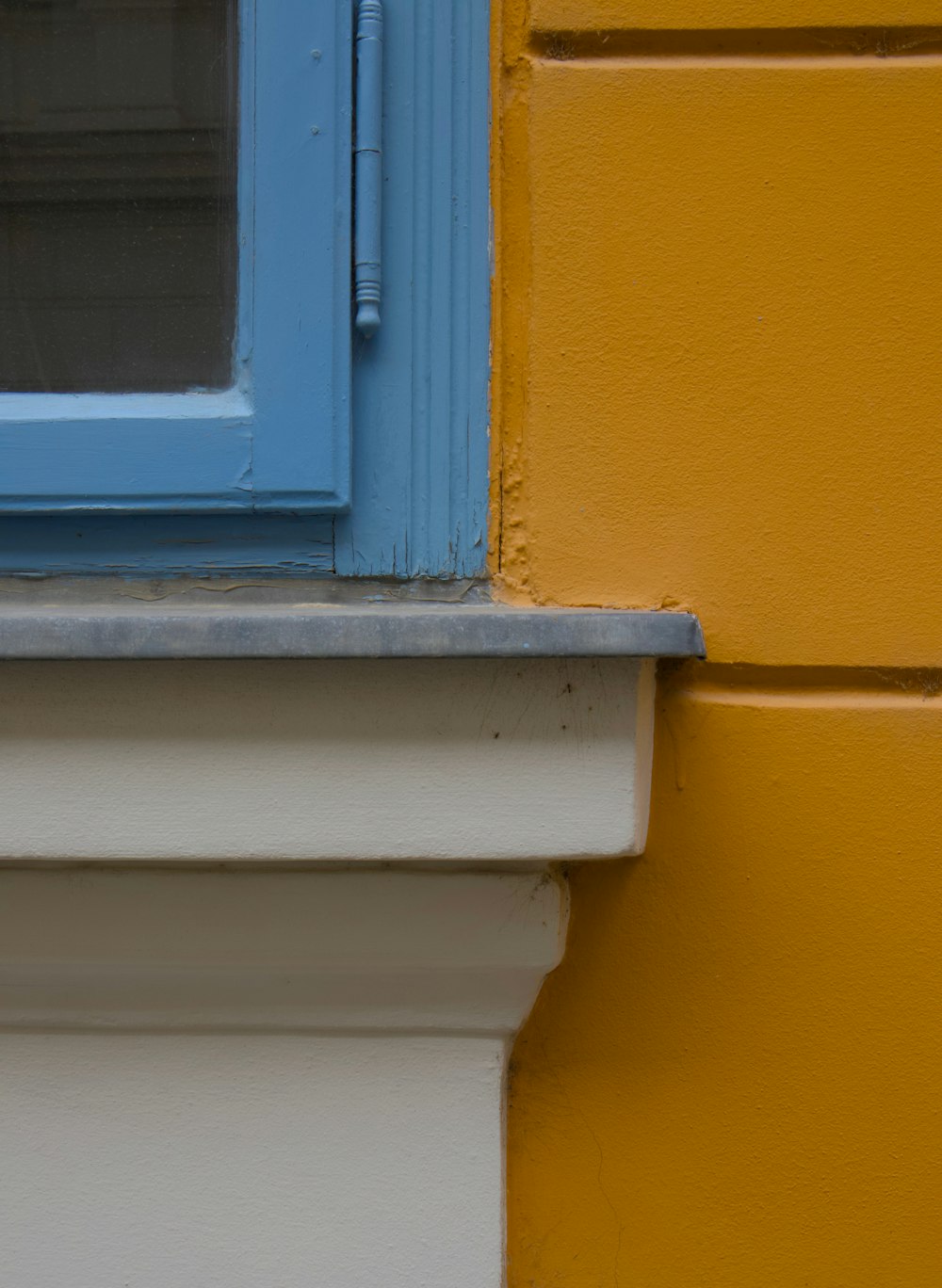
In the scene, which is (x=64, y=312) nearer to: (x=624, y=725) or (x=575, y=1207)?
(x=624, y=725)

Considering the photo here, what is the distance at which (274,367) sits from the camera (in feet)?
2.57

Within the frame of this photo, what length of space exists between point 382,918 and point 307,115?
58cm

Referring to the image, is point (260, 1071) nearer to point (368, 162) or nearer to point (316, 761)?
point (316, 761)

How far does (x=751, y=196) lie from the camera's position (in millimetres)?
807

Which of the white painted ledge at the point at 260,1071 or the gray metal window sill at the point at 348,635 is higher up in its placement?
the gray metal window sill at the point at 348,635

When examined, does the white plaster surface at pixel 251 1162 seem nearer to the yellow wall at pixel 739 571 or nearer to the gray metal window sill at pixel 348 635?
the yellow wall at pixel 739 571

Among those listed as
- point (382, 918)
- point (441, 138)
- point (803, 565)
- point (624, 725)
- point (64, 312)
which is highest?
point (441, 138)

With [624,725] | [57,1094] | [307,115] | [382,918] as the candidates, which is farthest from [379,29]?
[57,1094]

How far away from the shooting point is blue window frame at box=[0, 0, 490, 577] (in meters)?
0.78

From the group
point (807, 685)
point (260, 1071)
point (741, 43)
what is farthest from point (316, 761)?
point (741, 43)

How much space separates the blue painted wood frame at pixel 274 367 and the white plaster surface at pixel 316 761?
6.2 inches

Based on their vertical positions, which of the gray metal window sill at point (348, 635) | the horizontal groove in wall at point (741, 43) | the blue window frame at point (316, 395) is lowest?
the gray metal window sill at point (348, 635)

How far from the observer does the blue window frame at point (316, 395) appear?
78 cm

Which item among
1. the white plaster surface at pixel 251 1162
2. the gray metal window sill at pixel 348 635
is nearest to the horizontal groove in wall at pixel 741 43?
the gray metal window sill at pixel 348 635
